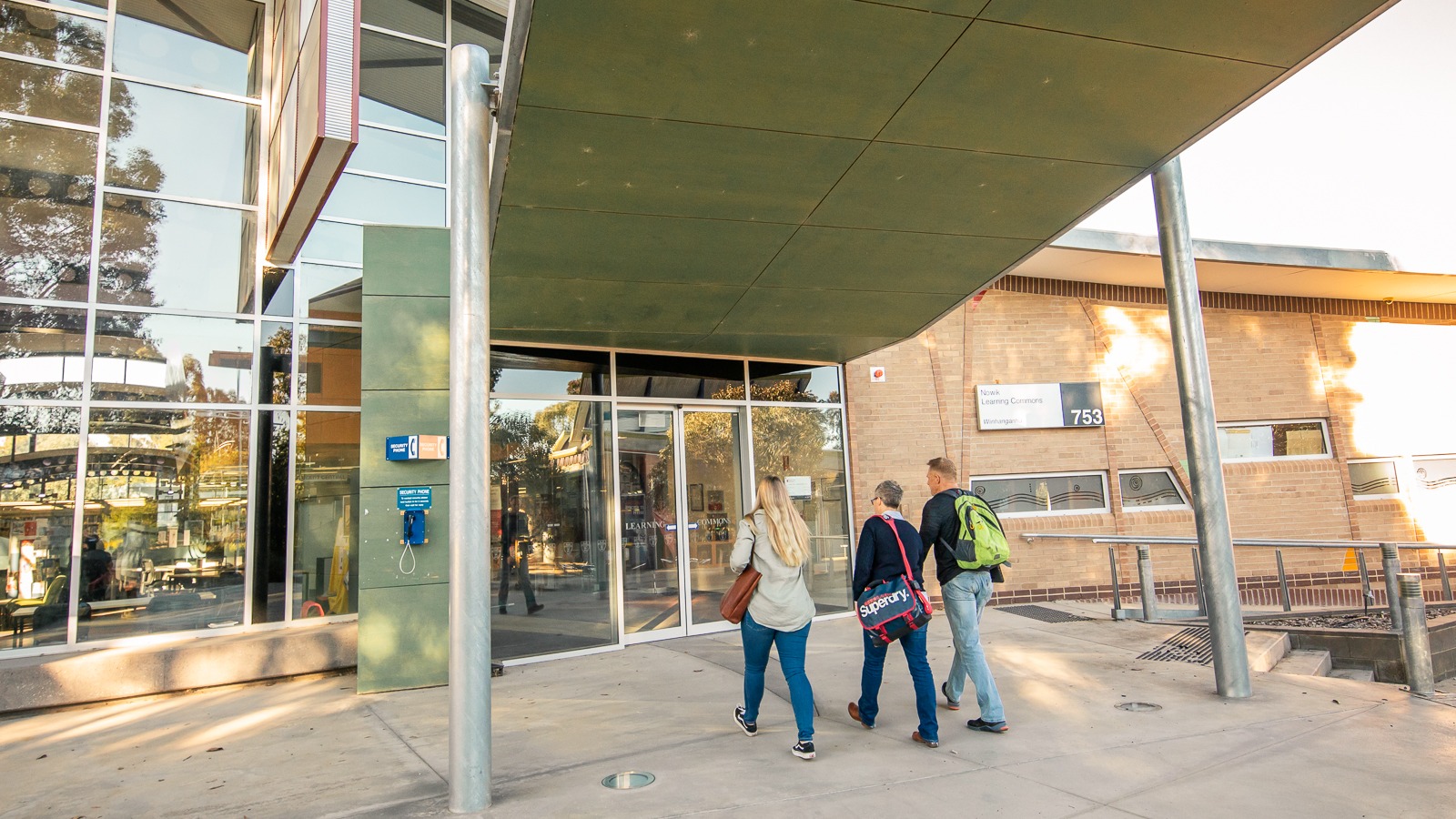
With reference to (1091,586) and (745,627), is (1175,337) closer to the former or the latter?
(745,627)

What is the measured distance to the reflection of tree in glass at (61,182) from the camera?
835 centimetres

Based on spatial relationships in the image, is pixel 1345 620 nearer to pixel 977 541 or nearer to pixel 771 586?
pixel 977 541

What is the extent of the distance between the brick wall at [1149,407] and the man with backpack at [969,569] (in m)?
5.42

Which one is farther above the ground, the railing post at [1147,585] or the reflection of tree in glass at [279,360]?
the reflection of tree in glass at [279,360]

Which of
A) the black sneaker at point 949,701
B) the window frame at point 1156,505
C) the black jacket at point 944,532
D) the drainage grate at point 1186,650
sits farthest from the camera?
the window frame at point 1156,505

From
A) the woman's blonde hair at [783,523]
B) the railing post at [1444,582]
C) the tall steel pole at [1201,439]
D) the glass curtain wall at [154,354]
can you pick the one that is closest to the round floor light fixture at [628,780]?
the woman's blonde hair at [783,523]

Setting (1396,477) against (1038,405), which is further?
(1396,477)

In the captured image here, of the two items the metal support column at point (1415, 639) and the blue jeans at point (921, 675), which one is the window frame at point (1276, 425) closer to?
the metal support column at point (1415, 639)

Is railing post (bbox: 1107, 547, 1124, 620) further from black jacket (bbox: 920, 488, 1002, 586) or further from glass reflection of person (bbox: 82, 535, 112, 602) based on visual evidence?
glass reflection of person (bbox: 82, 535, 112, 602)

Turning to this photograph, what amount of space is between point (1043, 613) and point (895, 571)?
6.30 m

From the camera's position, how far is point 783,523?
498 cm

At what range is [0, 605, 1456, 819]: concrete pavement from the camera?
159 inches

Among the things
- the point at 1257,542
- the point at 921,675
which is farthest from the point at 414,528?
the point at 1257,542

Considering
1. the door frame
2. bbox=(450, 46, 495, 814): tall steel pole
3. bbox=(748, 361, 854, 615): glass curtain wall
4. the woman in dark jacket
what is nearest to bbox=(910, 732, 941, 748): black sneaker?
the woman in dark jacket
